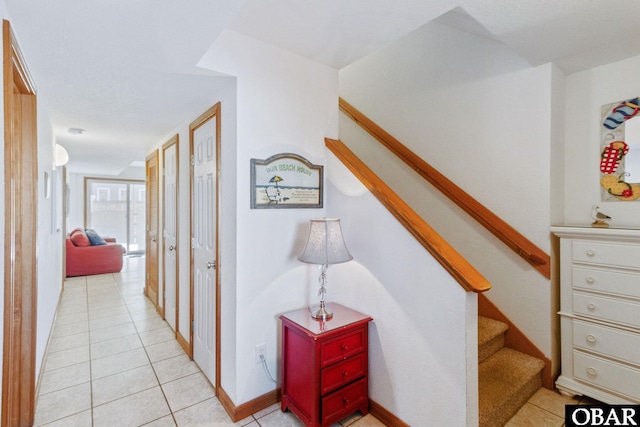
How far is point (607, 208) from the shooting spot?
2135mm

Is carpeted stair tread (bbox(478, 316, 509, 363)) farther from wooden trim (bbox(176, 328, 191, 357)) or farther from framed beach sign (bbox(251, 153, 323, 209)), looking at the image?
wooden trim (bbox(176, 328, 191, 357))

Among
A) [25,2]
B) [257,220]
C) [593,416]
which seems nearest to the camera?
[25,2]

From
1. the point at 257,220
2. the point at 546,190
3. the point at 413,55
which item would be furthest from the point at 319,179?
the point at 413,55

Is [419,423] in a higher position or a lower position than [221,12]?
lower

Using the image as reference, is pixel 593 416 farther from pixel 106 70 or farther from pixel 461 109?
pixel 106 70

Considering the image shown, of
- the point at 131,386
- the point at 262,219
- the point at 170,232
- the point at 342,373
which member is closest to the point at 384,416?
the point at 342,373

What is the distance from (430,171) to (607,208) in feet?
4.09

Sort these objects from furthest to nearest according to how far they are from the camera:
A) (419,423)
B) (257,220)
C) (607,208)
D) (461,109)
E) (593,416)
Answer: (461,109) < (607,208) < (257,220) < (593,416) < (419,423)

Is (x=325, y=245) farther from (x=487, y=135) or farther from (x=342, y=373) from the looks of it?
(x=487, y=135)

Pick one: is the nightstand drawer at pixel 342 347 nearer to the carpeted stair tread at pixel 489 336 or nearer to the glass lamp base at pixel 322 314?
the glass lamp base at pixel 322 314

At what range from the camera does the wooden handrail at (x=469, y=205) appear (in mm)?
2173

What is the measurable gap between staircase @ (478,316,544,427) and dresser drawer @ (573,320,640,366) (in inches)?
12.6

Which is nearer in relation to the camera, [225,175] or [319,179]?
[225,175]

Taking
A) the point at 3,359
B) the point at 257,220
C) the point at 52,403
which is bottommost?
the point at 52,403
